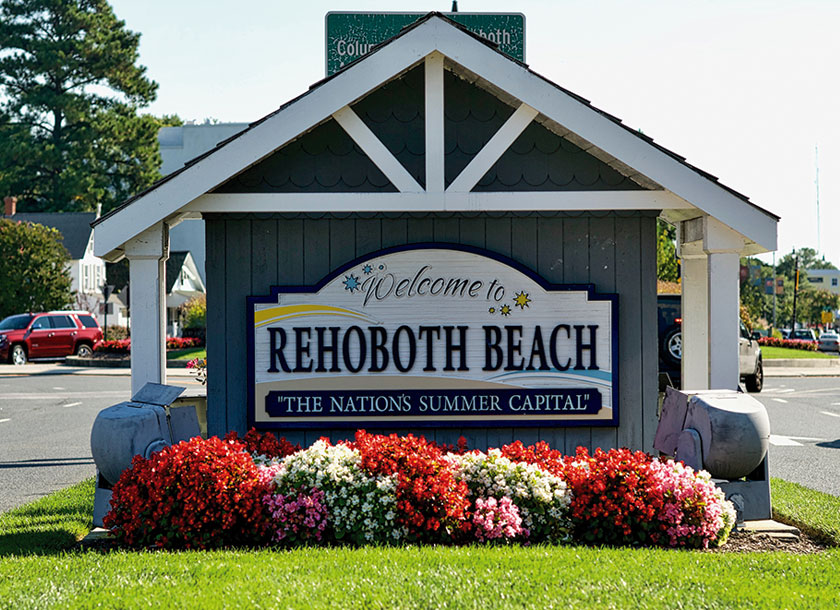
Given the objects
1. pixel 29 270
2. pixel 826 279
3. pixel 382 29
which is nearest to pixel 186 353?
pixel 29 270

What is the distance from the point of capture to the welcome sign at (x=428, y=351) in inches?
327

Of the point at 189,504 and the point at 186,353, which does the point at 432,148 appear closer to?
the point at 189,504

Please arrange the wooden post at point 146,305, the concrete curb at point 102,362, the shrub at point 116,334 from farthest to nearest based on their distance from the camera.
→ the shrub at point 116,334
the concrete curb at point 102,362
the wooden post at point 146,305

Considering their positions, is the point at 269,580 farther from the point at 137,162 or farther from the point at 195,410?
the point at 137,162

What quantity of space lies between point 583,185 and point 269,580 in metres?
4.72

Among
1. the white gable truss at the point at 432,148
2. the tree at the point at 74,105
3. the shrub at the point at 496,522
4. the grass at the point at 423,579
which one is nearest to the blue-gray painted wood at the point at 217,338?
the white gable truss at the point at 432,148

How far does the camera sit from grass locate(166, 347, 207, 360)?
3130 cm

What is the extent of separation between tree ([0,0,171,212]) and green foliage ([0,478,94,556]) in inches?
1846

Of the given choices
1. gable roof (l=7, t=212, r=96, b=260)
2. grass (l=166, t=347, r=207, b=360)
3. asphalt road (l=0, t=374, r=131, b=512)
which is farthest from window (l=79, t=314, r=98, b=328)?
gable roof (l=7, t=212, r=96, b=260)

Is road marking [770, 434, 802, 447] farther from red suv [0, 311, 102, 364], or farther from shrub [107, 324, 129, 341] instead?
shrub [107, 324, 129, 341]

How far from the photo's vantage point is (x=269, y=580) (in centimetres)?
528

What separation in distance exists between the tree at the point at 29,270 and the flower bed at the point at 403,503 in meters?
33.2

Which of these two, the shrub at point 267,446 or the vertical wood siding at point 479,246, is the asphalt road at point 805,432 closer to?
the vertical wood siding at point 479,246

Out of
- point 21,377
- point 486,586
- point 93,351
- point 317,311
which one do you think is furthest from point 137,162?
point 486,586
